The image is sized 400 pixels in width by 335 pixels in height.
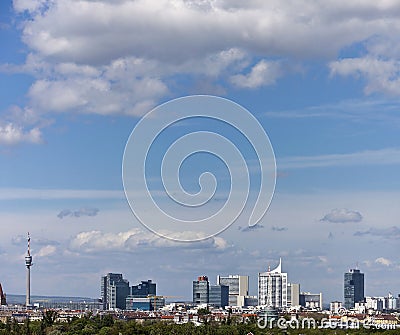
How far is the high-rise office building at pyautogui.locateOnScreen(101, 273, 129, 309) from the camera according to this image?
525ft

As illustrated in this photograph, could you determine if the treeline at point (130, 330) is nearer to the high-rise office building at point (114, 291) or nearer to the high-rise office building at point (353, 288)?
the high-rise office building at point (114, 291)

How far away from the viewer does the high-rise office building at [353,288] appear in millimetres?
177975

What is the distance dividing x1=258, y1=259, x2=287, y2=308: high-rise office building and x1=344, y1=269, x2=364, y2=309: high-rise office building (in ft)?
45.9

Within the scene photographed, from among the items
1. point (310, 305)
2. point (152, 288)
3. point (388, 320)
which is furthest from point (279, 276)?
point (388, 320)

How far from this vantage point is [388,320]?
105312mm

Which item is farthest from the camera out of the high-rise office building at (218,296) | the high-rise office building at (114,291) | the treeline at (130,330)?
the high-rise office building at (218,296)

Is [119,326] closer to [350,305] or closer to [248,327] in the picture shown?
[248,327]

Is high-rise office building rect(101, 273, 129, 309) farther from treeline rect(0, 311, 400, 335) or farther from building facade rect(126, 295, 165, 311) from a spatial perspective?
treeline rect(0, 311, 400, 335)

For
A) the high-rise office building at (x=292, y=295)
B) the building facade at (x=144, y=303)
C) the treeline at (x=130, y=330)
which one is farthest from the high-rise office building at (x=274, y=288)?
the treeline at (x=130, y=330)

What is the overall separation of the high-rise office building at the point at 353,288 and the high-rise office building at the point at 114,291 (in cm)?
4121

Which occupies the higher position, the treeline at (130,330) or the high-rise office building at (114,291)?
the treeline at (130,330)

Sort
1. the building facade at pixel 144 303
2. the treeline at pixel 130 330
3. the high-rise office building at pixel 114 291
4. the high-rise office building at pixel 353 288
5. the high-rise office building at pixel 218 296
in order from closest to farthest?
the treeline at pixel 130 330 → the building facade at pixel 144 303 → the high-rise office building at pixel 114 291 → the high-rise office building at pixel 218 296 → the high-rise office building at pixel 353 288

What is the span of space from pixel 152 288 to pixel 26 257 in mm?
37791

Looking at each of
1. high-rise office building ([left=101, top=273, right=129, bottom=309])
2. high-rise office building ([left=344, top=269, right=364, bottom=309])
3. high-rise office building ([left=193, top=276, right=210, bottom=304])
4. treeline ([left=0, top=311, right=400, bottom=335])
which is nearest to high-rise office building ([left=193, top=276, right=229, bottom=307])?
high-rise office building ([left=193, top=276, right=210, bottom=304])
